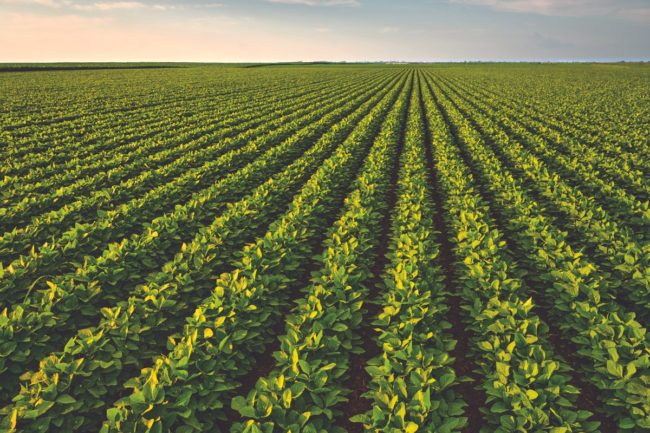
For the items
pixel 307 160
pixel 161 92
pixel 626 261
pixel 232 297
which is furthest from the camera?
pixel 161 92

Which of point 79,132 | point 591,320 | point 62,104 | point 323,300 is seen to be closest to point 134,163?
point 79,132

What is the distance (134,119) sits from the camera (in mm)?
21828

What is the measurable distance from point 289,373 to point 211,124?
63.3 feet

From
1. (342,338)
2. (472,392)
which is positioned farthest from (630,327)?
(342,338)

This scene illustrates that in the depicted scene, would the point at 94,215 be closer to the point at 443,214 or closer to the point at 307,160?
the point at 307,160

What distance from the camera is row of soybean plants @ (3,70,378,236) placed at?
27.7 ft

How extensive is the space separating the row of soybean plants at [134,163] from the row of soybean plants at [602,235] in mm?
10272

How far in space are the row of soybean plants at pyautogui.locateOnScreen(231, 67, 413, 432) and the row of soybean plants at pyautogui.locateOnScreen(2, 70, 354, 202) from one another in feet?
28.3

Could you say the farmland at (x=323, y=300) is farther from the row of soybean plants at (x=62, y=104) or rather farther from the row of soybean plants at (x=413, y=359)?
the row of soybean plants at (x=62, y=104)

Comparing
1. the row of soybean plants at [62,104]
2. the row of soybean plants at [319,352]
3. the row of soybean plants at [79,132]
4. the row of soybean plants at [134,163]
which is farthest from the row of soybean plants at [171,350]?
the row of soybean plants at [62,104]

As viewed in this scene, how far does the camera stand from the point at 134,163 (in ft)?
40.5

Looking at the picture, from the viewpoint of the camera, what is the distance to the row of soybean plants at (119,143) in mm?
10602

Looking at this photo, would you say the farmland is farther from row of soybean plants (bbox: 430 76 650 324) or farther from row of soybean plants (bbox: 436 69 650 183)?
row of soybean plants (bbox: 436 69 650 183)

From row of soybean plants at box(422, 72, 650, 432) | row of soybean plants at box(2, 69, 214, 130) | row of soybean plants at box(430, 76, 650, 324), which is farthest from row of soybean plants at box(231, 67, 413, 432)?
row of soybean plants at box(2, 69, 214, 130)
